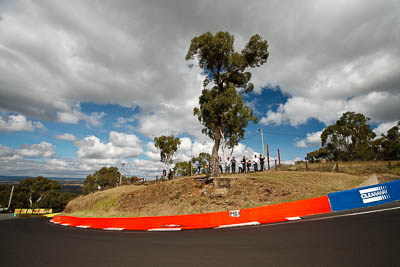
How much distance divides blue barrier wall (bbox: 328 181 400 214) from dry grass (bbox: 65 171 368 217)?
12.4ft

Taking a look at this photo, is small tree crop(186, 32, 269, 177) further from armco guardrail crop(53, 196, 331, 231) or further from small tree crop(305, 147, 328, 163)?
small tree crop(305, 147, 328, 163)

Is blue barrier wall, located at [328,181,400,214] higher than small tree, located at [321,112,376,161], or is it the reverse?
small tree, located at [321,112,376,161]

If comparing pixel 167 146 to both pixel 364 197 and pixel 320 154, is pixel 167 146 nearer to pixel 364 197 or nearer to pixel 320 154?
pixel 364 197

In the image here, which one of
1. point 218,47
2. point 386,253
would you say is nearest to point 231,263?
point 386,253

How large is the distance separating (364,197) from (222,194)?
8.77 meters

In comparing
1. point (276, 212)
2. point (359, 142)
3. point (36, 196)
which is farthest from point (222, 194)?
point (36, 196)

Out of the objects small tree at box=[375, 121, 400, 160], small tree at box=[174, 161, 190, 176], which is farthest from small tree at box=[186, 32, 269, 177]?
small tree at box=[375, 121, 400, 160]

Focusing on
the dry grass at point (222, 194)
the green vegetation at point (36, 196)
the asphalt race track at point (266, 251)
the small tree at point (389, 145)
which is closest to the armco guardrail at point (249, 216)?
the asphalt race track at point (266, 251)

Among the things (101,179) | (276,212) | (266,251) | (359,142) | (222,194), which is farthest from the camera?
(101,179)

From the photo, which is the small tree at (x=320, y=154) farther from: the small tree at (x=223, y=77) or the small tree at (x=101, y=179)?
the small tree at (x=101, y=179)

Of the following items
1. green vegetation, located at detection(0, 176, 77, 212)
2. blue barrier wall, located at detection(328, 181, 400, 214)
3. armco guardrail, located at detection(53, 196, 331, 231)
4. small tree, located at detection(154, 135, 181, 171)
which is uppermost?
small tree, located at detection(154, 135, 181, 171)

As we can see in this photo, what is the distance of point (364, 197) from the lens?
31.4 feet

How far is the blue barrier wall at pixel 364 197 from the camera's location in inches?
371

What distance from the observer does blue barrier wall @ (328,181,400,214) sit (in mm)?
9422
